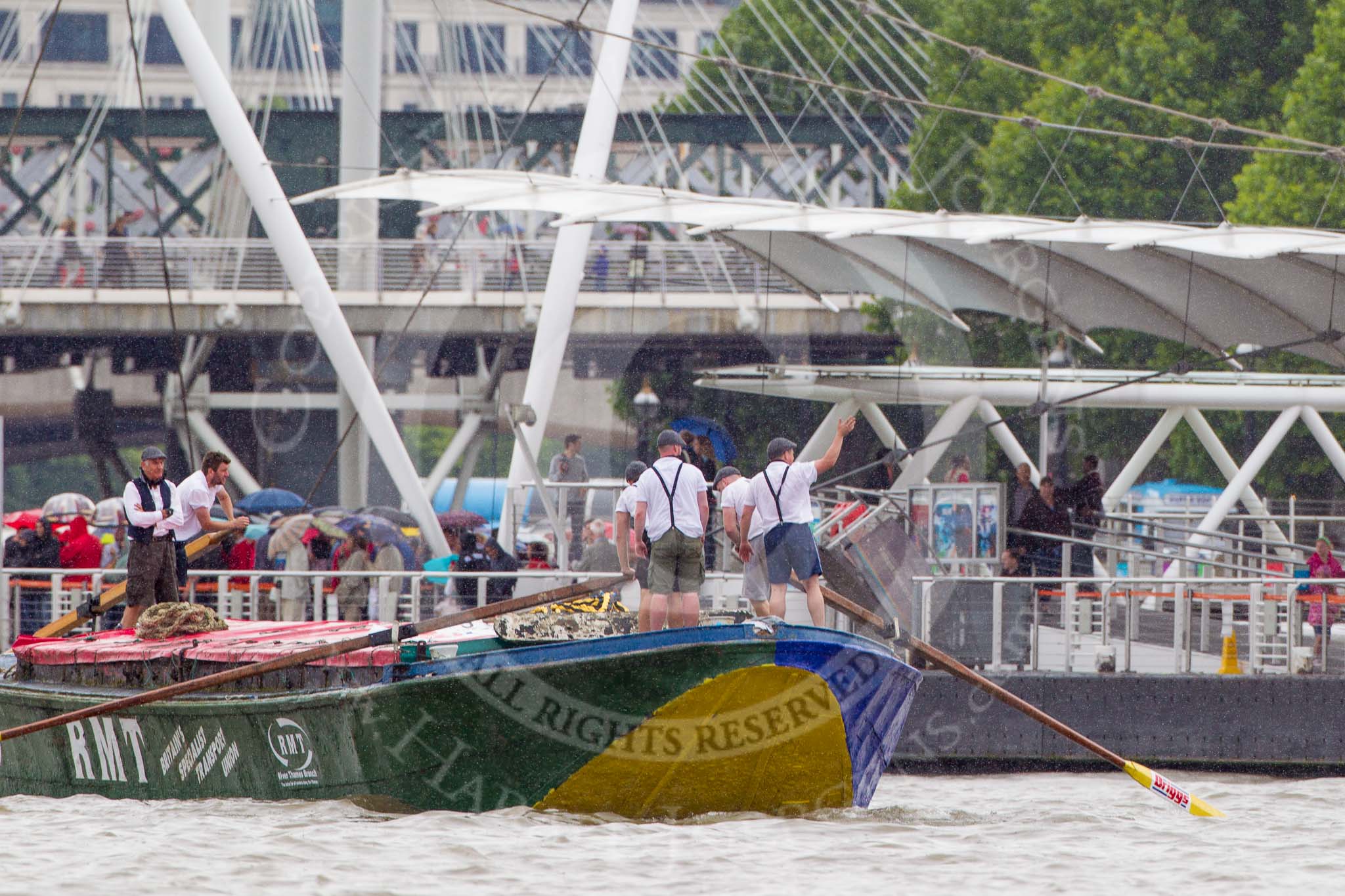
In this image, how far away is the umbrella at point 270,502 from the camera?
33188 mm

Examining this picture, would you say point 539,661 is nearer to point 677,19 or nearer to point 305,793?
point 305,793

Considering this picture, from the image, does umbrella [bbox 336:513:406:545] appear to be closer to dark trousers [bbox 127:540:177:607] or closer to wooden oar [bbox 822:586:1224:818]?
dark trousers [bbox 127:540:177:607]

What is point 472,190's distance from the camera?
77.2ft

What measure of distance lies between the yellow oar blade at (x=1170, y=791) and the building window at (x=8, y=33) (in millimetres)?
33938

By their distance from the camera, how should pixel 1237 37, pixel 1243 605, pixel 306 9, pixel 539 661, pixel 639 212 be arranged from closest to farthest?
pixel 539 661 → pixel 1243 605 → pixel 639 212 → pixel 306 9 → pixel 1237 37

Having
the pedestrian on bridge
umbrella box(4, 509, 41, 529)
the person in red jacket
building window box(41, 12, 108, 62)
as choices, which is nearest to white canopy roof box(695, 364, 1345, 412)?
the person in red jacket

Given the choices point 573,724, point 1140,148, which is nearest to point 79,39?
point 1140,148

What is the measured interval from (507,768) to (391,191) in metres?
11.1

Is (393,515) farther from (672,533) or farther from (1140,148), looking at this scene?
(1140,148)

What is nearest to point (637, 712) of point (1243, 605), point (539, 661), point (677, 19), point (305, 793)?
point (539, 661)

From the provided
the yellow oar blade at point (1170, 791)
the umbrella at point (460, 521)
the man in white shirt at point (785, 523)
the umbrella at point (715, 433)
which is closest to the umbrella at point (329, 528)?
the umbrella at point (460, 521)

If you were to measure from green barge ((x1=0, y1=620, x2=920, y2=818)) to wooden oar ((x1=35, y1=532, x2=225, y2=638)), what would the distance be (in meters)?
3.72

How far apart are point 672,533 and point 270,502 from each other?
1947cm

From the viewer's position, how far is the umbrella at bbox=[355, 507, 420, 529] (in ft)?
87.2
